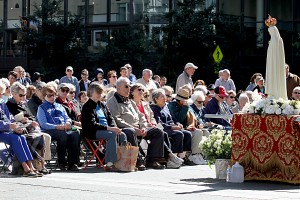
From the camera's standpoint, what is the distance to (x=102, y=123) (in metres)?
16.6

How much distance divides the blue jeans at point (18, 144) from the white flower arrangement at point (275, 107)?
3.81 meters

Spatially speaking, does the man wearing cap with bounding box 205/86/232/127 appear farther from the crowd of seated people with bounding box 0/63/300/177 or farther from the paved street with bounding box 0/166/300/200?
the paved street with bounding box 0/166/300/200

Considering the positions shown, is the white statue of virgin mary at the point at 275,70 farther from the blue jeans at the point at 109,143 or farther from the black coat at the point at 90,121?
the black coat at the point at 90,121

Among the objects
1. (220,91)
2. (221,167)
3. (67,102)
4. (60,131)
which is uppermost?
(220,91)

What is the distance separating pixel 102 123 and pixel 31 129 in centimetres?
161

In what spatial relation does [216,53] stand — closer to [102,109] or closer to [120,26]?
[120,26]

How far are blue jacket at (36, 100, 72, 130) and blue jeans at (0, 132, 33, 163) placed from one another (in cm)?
134

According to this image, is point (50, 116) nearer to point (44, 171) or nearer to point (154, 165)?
point (44, 171)

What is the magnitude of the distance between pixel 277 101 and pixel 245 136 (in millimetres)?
780

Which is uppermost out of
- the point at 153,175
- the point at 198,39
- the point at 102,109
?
the point at 198,39

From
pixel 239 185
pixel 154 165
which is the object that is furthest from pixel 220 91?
pixel 239 185

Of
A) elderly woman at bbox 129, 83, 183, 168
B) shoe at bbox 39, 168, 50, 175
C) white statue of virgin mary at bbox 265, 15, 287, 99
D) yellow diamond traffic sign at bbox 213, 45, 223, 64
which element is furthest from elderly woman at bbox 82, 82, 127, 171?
yellow diamond traffic sign at bbox 213, 45, 223, 64

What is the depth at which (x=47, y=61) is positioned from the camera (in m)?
45.2

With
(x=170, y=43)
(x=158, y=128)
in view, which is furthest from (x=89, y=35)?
(x=158, y=128)
